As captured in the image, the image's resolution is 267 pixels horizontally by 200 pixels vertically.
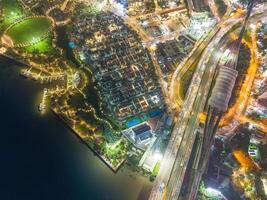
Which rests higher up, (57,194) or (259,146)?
(259,146)

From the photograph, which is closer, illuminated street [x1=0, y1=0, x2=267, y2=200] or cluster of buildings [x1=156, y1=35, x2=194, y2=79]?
illuminated street [x1=0, y1=0, x2=267, y2=200]

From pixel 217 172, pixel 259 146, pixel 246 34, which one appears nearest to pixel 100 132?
pixel 217 172

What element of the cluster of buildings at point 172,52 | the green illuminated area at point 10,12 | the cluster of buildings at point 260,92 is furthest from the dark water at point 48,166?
the cluster of buildings at point 260,92

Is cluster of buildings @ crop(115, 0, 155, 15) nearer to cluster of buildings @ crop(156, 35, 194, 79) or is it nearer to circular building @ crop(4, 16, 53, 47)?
cluster of buildings @ crop(156, 35, 194, 79)

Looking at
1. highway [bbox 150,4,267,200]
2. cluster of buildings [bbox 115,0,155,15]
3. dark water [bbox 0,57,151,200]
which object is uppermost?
cluster of buildings [bbox 115,0,155,15]

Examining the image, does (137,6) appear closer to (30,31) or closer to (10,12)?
(30,31)

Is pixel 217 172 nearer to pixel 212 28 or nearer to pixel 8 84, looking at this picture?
pixel 212 28

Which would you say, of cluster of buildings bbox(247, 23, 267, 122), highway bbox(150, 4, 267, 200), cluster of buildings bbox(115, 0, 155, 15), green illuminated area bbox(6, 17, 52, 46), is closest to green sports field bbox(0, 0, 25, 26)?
green illuminated area bbox(6, 17, 52, 46)

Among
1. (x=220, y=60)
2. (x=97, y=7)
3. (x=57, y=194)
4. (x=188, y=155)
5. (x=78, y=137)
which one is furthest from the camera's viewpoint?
(x=97, y=7)
